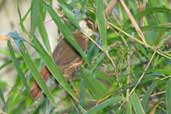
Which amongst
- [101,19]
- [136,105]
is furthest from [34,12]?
[136,105]

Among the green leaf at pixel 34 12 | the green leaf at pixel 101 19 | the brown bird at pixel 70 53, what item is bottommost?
the brown bird at pixel 70 53

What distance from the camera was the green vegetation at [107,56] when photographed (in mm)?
864

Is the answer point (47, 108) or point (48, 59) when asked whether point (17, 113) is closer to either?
point (47, 108)

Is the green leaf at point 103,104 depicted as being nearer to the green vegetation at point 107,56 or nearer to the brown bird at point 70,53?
the green vegetation at point 107,56

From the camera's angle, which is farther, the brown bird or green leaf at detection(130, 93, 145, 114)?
the brown bird

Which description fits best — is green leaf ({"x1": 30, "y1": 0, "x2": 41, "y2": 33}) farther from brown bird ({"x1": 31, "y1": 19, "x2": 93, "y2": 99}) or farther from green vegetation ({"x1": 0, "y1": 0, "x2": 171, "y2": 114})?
brown bird ({"x1": 31, "y1": 19, "x2": 93, "y2": 99})

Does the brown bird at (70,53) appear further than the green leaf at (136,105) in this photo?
Yes

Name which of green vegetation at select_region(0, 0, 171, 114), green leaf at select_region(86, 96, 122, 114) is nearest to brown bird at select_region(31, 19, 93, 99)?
green vegetation at select_region(0, 0, 171, 114)

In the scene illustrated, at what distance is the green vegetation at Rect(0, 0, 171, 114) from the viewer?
34.0 inches

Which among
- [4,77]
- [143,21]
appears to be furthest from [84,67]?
[4,77]

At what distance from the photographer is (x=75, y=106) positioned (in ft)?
3.36

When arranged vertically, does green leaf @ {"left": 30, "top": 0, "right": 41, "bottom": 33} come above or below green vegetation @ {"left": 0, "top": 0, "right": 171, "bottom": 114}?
above

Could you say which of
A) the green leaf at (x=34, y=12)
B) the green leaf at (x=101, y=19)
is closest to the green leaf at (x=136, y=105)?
the green leaf at (x=101, y=19)

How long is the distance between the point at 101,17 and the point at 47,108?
1.29 ft
